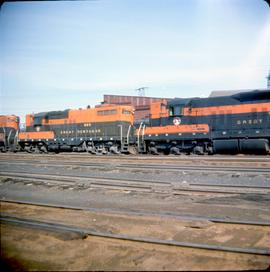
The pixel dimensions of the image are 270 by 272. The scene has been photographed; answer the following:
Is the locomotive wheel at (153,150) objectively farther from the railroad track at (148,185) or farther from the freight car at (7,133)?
the freight car at (7,133)

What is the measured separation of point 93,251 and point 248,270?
216 cm

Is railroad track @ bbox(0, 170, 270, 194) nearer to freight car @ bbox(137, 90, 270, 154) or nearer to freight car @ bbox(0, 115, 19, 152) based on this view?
freight car @ bbox(137, 90, 270, 154)

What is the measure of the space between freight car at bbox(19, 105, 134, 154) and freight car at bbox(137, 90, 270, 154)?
78.6 inches

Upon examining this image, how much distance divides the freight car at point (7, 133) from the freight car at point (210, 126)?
1512 centimetres

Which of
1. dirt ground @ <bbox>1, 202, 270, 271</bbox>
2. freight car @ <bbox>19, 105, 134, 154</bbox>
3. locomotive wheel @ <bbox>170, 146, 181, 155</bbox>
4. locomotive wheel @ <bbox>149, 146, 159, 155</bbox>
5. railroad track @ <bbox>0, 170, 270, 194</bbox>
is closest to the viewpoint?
dirt ground @ <bbox>1, 202, 270, 271</bbox>

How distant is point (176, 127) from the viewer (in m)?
20.7

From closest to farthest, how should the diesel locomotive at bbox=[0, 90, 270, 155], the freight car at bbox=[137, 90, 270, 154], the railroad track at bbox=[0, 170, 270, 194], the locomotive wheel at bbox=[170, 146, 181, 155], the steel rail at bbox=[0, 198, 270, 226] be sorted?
the steel rail at bbox=[0, 198, 270, 226] < the railroad track at bbox=[0, 170, 270, 194] < the freight car at bbox=[137, 90, 270, 154] < the diesel locomotive at bbox=[0, 90, 270, 155] < the locomotive wheel at bbox=[170, 146, 181, 155]

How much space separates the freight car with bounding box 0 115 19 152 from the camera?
31328mm

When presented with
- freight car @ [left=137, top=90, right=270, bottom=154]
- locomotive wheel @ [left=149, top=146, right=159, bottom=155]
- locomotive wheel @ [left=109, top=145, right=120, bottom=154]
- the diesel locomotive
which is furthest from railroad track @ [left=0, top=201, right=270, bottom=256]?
locomotive wheel @ [left=109, top=145, right=120, bottom=154]

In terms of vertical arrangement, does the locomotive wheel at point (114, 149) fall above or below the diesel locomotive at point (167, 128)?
below

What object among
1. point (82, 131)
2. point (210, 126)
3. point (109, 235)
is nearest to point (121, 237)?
point (109, 235)

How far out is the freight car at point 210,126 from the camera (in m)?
18.1

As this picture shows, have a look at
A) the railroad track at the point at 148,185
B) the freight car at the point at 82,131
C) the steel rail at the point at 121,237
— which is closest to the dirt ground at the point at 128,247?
the steel rail at the point at 121,237

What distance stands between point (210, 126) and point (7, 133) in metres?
20.9
